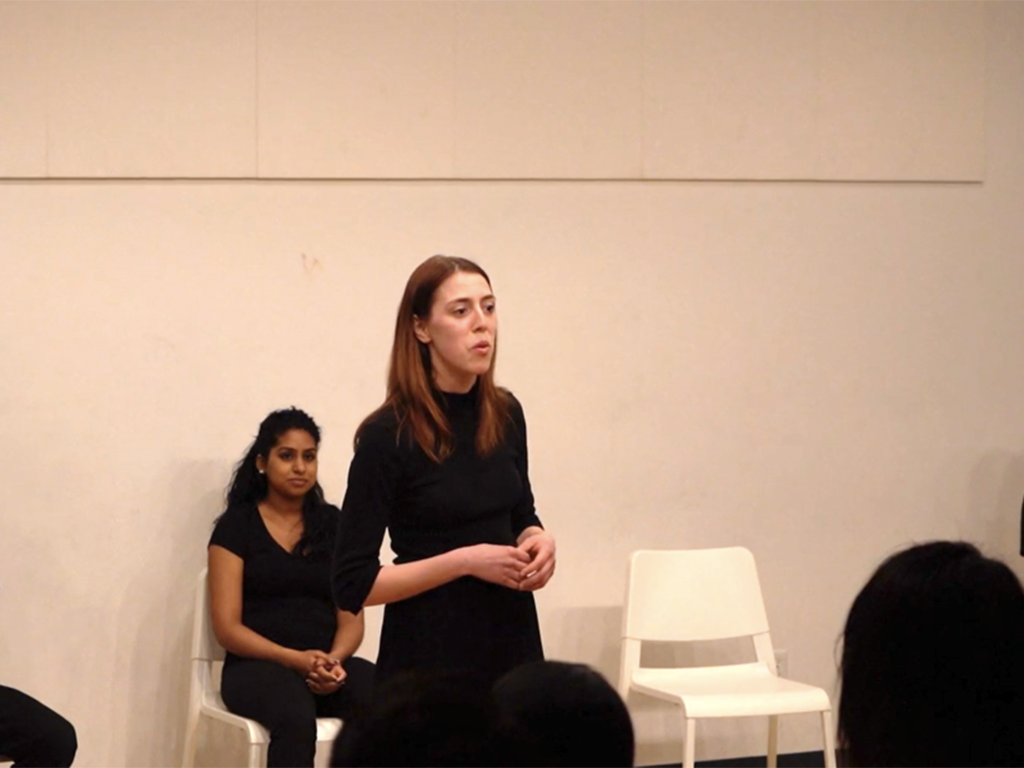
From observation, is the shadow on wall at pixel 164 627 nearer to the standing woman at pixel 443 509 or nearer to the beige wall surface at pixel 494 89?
the beige wall surface at pixel 494 89

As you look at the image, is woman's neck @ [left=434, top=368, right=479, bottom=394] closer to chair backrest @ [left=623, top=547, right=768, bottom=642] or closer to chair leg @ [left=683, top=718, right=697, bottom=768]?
chair leg @ [left=683, top=718, right=697, bottom=768]

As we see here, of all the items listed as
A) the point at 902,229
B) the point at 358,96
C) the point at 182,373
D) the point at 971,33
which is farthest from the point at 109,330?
the point at 971,33

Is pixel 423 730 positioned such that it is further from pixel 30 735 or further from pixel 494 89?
pixel 494 89

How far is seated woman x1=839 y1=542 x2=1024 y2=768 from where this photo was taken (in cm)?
118

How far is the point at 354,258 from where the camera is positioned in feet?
14.8

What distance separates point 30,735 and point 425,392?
70.4 inches

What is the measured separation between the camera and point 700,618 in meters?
4.41

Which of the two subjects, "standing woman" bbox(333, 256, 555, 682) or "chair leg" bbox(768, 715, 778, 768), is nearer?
"standing woman" bbox(333, 256, 555, 682)

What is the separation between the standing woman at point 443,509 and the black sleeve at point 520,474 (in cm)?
4

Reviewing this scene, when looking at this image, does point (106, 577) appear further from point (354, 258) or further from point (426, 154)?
point (426, 154)

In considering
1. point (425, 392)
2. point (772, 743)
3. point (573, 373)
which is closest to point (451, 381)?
point (425, 392)

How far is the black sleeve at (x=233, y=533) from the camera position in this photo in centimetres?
402

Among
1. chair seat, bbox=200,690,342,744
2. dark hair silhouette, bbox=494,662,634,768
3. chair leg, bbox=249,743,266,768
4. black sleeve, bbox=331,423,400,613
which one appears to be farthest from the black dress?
chair leg, bbox=249,743,266,768

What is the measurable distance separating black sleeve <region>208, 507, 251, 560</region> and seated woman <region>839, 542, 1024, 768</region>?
119 inches
